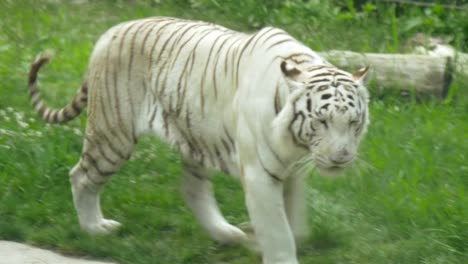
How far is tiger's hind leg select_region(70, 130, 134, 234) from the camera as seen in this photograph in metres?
5.68

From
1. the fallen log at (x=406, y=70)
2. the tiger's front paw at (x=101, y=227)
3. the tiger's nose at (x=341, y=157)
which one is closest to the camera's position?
the tiger's nose at (x=341, y=157)

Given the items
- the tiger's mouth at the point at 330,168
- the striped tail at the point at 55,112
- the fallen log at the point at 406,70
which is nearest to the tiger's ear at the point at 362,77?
the tiger's mouth at the point at 330,168

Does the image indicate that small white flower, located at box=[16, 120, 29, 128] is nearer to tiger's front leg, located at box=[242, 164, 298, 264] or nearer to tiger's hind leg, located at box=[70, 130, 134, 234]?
tiger's hind leg, located at box=[70, 130, 134, 234]

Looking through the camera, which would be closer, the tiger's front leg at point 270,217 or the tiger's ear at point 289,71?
the tiger's ear at point 289,71

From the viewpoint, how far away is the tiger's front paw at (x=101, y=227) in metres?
5.74

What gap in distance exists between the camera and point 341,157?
4566 mm

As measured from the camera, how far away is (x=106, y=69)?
221 inches

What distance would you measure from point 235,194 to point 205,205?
549 mm

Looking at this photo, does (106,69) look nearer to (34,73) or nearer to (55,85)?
(34,73)

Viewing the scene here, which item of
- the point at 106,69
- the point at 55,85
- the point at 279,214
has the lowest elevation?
the point at 55,85

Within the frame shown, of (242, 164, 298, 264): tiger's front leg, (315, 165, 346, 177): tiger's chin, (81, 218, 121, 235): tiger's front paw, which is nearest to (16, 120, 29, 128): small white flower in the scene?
(81, 218, 121, 235): tiger's front paw

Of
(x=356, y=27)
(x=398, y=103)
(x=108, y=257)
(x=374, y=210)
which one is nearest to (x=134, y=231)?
(x=108, y=257)

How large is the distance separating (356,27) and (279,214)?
176 inches

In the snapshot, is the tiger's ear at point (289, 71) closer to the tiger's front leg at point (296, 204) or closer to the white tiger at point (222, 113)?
the white tiger at point (222, 113)
